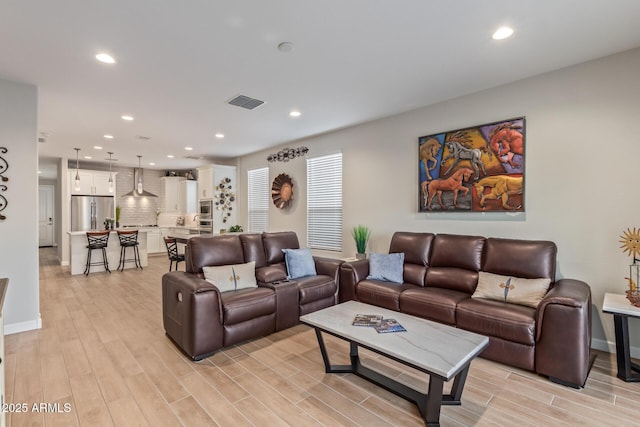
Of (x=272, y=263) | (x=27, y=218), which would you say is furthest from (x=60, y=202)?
(x=272, y=263)

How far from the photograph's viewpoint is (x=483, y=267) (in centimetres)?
333

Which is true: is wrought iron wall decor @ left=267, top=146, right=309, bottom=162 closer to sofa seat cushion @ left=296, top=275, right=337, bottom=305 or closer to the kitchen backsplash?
sofa seat cushion @ left=296, top=275, right=337, bottom=305

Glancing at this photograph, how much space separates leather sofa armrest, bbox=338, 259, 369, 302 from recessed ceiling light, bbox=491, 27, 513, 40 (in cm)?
271

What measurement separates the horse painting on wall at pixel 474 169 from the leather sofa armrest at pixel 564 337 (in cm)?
126

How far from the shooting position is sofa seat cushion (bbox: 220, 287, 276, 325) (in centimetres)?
295

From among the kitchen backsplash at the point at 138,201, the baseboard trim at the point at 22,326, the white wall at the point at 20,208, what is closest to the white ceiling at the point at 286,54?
the white wall at the point at 20,208

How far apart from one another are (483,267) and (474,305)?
650mm

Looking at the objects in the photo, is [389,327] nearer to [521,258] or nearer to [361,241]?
[521,258]

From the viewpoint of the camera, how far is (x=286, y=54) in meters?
2.78

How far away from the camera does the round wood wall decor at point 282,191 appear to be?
6242 millimetres

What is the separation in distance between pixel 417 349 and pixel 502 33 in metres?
2.51

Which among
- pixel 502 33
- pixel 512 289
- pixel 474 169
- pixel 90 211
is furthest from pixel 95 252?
pixel 502 33

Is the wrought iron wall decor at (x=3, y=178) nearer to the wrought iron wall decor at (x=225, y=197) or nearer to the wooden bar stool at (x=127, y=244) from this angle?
the wooden bar stool at (x=127, y=244)

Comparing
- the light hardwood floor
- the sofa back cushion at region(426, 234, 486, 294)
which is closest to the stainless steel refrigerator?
the light hardwood floor
